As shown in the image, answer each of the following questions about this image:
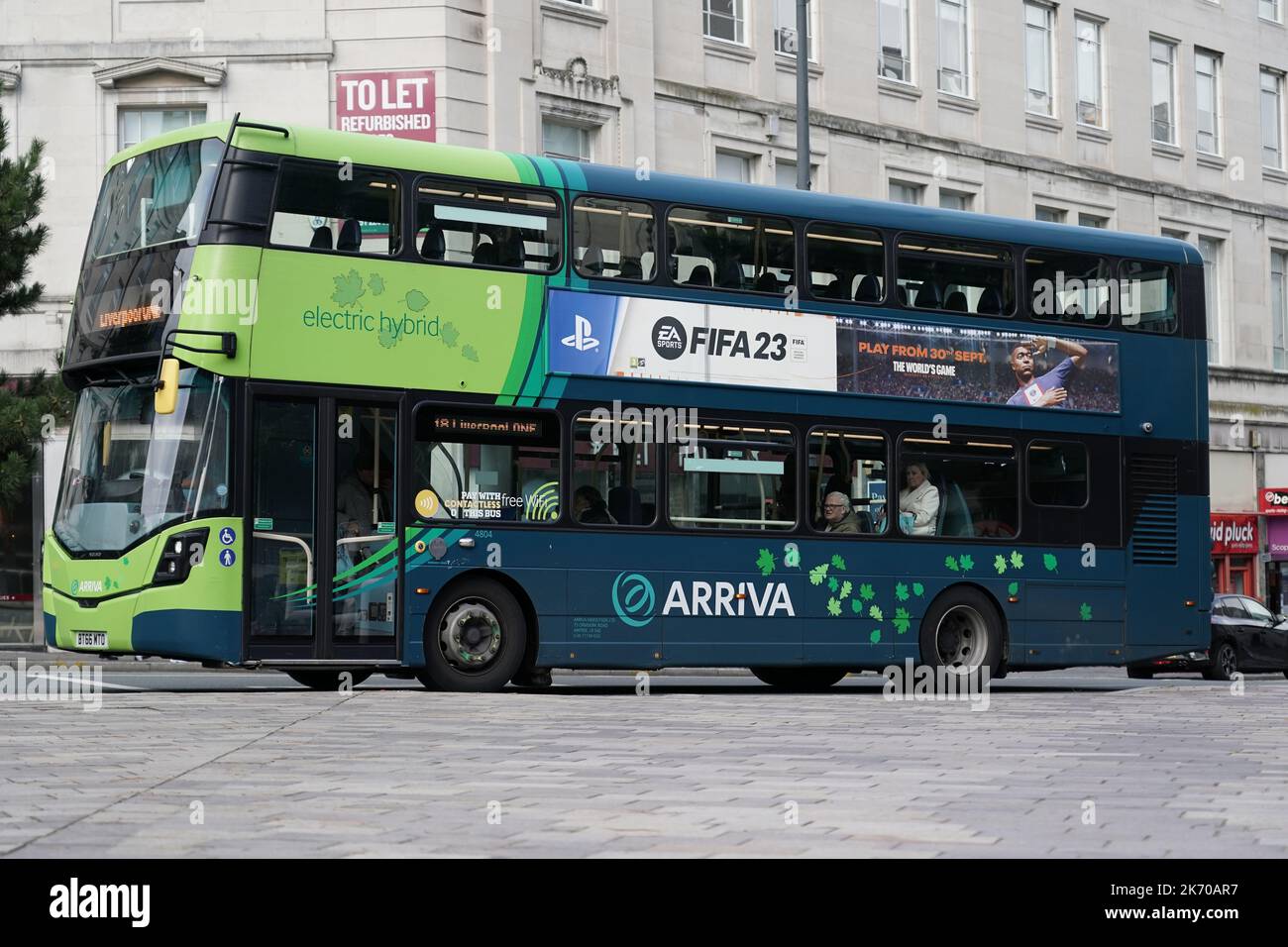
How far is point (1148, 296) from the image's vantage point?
20062 millimetres

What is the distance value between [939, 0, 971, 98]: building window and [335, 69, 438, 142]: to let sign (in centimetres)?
1227

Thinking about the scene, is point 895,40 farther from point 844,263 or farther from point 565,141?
point 844,263

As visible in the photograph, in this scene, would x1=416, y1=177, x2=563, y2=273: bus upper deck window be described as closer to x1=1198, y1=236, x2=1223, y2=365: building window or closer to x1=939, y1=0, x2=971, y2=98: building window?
x1=939, y1=0, x2=971, y2=98: building window

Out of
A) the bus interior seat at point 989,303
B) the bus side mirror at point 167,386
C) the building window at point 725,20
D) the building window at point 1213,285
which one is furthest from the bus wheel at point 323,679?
the building window at point 1213,285

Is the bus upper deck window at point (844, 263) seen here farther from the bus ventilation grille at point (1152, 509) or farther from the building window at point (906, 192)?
the building window at point (906, 192)

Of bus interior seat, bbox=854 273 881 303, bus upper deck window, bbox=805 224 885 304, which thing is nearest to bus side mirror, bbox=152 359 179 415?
bus upper deck window, bbox=805 224 885 304

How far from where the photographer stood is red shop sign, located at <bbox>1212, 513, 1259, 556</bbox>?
40.8 metres

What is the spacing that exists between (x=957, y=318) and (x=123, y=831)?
505 inches

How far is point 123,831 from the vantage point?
7.27 metres

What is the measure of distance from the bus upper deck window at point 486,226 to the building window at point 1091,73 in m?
25.1

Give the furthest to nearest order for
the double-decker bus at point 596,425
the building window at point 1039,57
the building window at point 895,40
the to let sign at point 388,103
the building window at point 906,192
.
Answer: the building window at point 1039,57
the building window at point 906,192
the building window at point 895,40
the to let sign at point 388,103
the double-decker bus at point 596,425

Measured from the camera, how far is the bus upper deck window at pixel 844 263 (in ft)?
58.8

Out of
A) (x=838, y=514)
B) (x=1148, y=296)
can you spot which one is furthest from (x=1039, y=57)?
(x=838, y=514)
